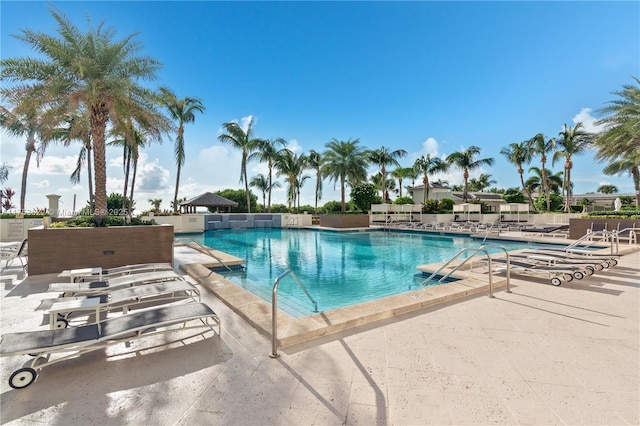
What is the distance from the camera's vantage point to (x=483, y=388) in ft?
7.68

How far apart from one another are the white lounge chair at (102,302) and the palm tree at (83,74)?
491 cm

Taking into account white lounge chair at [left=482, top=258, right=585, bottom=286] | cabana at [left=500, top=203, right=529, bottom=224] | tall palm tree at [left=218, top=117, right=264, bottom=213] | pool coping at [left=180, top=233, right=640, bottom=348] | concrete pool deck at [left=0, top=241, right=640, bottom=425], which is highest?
tall palm tree at [left=218, top=117, right=264, bottom=213]

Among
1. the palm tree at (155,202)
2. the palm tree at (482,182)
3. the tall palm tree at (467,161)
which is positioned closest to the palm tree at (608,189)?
the palm tree at (482,182)

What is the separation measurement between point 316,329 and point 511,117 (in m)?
21.9

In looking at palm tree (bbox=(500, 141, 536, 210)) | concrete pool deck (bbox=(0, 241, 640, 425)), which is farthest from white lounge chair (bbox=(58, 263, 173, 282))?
palm tree (bbox=(500, 141, 536, 210))

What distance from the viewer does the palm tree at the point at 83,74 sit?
7516 mm

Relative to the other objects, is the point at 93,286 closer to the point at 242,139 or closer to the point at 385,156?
the point at 242,139

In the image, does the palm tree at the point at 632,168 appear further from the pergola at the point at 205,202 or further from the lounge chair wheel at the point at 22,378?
the pergola at the point at 205,202

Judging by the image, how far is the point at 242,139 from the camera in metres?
25.3

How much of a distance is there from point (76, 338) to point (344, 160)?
2375 cm

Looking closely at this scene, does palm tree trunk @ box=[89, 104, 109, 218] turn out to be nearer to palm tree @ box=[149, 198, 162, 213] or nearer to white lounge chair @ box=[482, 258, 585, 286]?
white lounge chair @ box=[482, 258, 585, 286]

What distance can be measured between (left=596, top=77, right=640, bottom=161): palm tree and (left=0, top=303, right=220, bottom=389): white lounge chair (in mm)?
20376

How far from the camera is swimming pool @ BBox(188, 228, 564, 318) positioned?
643 cm

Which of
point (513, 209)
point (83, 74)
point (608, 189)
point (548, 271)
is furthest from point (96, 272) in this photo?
point (608, 189)
